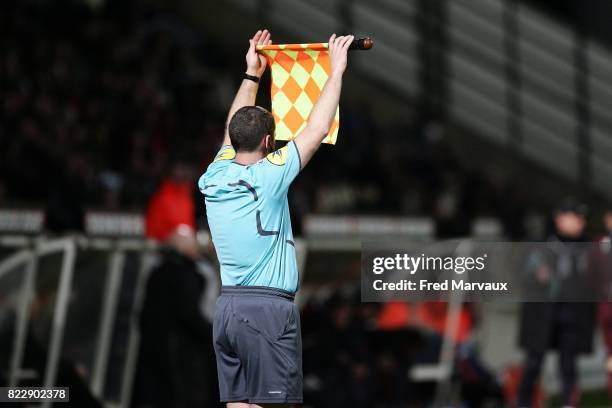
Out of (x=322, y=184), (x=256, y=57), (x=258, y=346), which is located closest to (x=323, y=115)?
(x=256, y=57)

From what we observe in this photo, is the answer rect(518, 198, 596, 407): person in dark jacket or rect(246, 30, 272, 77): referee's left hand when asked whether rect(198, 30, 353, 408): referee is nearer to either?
rect(246, 30, 272, 77): referee's left hand

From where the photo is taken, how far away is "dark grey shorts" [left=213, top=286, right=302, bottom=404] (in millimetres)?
5855

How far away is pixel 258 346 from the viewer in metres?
→ 5.87

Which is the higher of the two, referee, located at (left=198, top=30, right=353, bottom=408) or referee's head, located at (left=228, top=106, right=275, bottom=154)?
referee's head, located at (left=228, top=106, right=275, bottom=154)

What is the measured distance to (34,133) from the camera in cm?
1259

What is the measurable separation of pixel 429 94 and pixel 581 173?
258cm

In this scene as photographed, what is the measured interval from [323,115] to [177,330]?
4.69 m

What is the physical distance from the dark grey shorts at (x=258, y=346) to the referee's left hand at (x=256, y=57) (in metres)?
1.20

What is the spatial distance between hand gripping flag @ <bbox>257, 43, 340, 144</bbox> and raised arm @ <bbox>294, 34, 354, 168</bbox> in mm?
490

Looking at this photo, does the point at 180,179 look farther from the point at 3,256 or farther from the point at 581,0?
the point at 581,0

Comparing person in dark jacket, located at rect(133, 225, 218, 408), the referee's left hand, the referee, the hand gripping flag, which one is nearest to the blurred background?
person in dark jacket, located at rect(133, 225, 218, 408)

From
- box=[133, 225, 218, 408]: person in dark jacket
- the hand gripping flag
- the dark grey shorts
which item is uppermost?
the hand gripping flag

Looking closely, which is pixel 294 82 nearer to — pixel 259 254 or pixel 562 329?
pixel 259 254

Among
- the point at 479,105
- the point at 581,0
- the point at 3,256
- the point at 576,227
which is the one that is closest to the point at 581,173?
the point at 479,105
